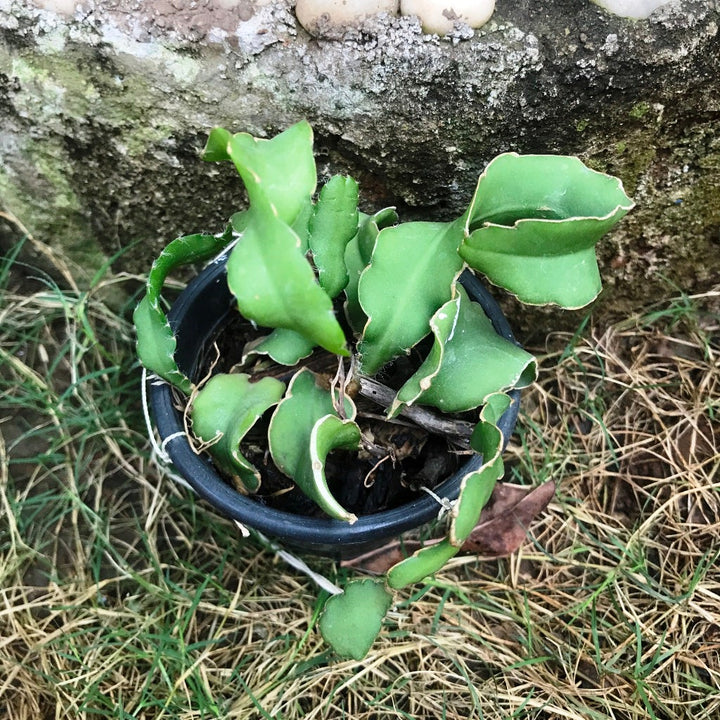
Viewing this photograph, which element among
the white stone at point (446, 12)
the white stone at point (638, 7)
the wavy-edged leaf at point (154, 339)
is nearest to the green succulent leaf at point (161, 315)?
the wavy-edged leaf at point (154, 339)

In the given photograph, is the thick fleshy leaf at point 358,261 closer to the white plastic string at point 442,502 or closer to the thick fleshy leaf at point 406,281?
the thick fleshy leaf at point 406,281

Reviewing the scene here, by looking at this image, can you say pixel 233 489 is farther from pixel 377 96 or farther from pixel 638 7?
pixel 638 7

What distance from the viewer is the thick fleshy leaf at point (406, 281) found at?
2.47 feet

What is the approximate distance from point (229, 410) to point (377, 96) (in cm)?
39

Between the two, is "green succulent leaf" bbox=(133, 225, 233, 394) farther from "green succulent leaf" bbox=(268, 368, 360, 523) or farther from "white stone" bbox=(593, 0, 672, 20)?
"white stone" bbox=(593, 0, 672, 20)

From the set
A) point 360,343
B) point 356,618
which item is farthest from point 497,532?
point 360,343

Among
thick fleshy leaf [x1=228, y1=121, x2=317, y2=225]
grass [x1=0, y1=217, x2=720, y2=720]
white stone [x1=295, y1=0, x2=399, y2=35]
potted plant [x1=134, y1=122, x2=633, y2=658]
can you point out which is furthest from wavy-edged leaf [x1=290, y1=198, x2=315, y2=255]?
grass [x1=0, y1=217, x2=720, y2=720]

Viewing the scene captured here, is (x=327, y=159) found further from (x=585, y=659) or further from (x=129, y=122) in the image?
(x=585, y=659)

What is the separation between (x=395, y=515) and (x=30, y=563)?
2.03ft

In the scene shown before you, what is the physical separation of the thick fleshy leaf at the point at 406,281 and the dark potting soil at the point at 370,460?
4.8 inches

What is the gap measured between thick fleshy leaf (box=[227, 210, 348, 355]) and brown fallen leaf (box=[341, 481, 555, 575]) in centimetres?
49

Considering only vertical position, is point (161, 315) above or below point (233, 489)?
above

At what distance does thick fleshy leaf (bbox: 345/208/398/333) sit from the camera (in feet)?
2.62

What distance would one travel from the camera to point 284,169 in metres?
0.65
